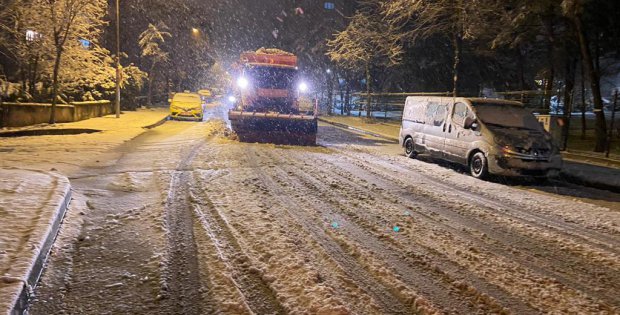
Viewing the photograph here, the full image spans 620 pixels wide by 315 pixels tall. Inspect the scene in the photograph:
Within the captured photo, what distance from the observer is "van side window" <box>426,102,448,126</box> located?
41.4ft

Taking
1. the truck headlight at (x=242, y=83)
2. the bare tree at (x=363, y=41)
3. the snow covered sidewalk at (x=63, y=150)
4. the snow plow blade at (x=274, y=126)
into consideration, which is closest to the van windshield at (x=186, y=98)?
the snow covered sidewalk at (x=63, y=150)

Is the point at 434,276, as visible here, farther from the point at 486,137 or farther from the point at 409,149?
the point at 409,149

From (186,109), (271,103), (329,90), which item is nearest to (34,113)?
(186,109)

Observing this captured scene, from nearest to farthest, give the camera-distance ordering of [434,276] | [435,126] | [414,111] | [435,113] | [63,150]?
[434,276] < [63,150] < [435,126] < [435,113] < [414,111]

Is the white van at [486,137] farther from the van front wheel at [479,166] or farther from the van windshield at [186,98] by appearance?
the van windshield at [186,98]

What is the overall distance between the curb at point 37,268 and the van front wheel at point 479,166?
8622 millimetres

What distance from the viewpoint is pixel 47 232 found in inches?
198

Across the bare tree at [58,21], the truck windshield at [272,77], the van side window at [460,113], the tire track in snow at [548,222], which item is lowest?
the tire track in snow at [548,222]

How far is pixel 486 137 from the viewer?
35.3ft

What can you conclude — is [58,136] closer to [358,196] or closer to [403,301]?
[358,196]

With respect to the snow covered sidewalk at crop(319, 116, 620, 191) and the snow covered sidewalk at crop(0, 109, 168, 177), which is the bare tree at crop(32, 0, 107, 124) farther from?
the snow covered sidewalk at crop(319, 116, 620, 191)

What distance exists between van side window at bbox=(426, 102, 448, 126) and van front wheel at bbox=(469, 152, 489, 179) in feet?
5.80

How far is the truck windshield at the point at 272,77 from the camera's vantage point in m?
18.1

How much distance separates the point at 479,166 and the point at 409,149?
350cm
